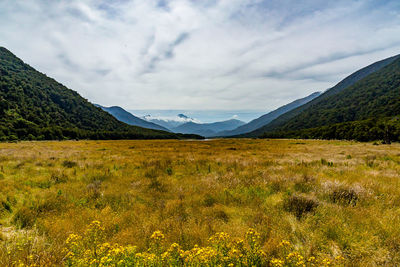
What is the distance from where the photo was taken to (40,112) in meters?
112

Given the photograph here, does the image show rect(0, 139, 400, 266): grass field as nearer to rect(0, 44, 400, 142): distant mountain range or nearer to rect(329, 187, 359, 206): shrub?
rect(329, 187, 359, 206): shrub

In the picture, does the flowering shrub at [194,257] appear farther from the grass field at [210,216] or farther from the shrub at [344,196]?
the shrub at [344,196]

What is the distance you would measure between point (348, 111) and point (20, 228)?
232m

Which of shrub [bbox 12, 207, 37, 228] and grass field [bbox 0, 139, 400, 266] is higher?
shrub [bbox 12, 207, 37, 228]

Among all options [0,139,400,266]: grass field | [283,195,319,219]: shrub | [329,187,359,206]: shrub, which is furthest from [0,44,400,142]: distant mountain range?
[283,195,319,219]: shrub

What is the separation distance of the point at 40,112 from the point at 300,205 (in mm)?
158311

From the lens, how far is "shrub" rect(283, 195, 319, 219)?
5136mm

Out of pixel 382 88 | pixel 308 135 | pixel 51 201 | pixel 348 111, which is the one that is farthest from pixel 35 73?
pixel 382 88

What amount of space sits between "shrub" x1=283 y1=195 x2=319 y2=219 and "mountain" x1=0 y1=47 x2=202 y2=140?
275 feet

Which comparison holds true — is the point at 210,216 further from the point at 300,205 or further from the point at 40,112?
the point at 40,112

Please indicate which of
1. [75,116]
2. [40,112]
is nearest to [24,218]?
[40,112]

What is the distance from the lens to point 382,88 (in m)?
190

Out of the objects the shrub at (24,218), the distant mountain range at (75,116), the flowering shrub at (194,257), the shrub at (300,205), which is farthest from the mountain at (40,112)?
the shrub at (300,205)

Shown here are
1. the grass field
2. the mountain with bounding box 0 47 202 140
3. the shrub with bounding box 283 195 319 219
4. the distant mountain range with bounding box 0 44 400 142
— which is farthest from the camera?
the mountain with bounding box 0 47 202 140
